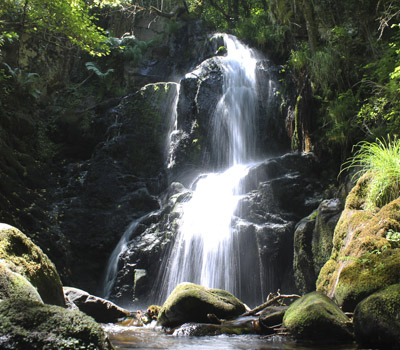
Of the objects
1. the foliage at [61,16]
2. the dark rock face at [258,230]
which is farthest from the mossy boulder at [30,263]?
the foliage at [61,16]

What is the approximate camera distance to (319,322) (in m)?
3.63

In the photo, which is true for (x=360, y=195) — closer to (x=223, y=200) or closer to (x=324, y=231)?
(x=324, y=231)

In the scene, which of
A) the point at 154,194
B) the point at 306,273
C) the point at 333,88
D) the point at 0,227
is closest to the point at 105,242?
the point at 154,194

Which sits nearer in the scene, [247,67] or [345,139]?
[345,139]

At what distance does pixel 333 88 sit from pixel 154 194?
6.97 meters

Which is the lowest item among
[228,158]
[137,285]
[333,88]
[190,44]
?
[137,285]

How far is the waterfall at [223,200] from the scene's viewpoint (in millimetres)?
8391

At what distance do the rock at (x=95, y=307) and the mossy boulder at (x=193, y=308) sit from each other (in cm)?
140

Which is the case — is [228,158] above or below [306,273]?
above

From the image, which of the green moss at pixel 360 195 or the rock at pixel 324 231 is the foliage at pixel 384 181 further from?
the rock at pixel 324 231

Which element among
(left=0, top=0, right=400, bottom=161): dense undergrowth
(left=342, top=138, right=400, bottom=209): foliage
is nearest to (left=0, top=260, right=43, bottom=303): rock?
(left=342, top=138, right=400, bottom=209): foliage

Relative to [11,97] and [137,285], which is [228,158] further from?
[11,97]

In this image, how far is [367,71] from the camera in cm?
993

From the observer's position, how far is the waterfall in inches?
330
